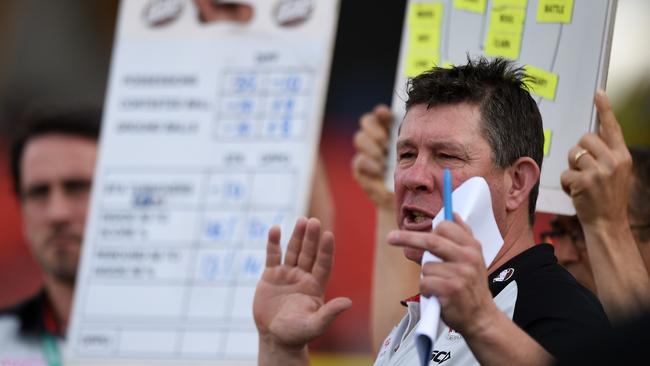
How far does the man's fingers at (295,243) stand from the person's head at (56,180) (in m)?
1.87

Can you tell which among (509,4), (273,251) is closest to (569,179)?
(509,4)

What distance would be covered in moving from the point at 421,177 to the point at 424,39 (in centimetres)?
93

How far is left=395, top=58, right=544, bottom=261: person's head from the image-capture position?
6.32 ft

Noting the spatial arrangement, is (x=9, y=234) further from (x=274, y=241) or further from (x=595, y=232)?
(x=595, y=232)

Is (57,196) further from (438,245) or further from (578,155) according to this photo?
(438,245)

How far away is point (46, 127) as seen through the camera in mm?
4203

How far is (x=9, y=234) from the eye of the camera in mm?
4137

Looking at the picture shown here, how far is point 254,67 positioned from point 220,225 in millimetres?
556

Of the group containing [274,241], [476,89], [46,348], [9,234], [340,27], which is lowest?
[46,348]

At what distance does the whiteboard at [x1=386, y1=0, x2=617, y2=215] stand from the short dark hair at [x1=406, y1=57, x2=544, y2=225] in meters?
0.44

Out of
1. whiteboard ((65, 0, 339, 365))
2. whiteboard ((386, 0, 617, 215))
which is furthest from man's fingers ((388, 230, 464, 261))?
whiteboard ((65, 0, 339, 365))

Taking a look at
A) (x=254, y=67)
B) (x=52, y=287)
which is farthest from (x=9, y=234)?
(x=254, y=67)

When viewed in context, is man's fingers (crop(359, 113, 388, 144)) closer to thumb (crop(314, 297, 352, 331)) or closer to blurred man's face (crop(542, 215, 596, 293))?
blurred man's face (crop(542, 215, 596, 293))

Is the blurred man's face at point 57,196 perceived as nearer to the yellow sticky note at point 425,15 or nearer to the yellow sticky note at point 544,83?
the yellow sticky note at point 425,15
